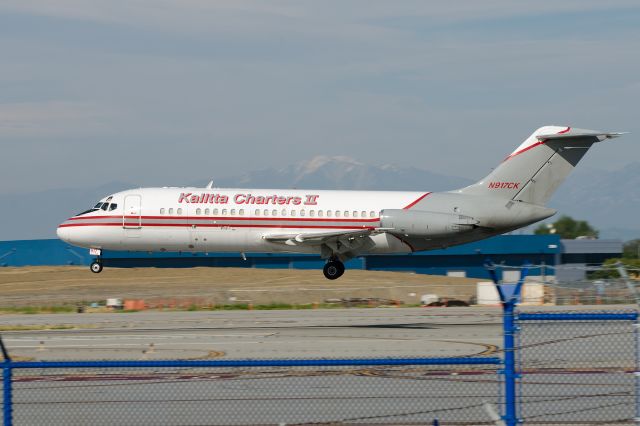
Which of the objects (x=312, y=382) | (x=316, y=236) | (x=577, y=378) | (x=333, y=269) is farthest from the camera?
(x=333, y=269)

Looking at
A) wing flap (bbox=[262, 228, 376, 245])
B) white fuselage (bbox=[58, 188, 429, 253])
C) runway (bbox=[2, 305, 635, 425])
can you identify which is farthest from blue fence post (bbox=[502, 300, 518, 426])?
white fuselage (bbox=[58, 188, 429, 253])

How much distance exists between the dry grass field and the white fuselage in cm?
566

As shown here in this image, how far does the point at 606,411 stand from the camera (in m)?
13.4

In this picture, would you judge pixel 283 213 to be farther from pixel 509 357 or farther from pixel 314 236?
pixel 509 357

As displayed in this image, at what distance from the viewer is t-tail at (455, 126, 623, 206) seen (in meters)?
39.6

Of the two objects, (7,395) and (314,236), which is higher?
(314,236)

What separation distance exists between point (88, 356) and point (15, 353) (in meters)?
1.98

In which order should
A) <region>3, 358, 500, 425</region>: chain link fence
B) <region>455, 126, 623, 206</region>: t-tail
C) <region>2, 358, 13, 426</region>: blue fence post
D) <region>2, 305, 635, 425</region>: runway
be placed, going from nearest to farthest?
1. <region>2, 358, 13, 426</region>: blue fence post
2. <region>3, 358, 500, 425</region>: chain link fence
3. <region>2, 305, 635, 425</region>: runway
4. <region>455, 126, 623, 206</region>: t-tail

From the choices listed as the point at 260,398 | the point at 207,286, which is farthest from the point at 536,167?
the point at 260,398

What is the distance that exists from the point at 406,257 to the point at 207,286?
32506mm

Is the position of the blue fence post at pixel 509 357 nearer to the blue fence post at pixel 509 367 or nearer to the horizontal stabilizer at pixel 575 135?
the blue fence post at pixel 509 367

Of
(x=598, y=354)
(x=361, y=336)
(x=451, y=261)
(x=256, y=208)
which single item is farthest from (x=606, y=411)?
(x=451, y=261)

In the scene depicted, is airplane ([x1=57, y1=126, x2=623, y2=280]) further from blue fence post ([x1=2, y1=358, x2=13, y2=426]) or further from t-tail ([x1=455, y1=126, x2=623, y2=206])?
blue fence post ([x1=2, y1=358, x2=13, y2=426])

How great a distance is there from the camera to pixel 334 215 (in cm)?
3831
